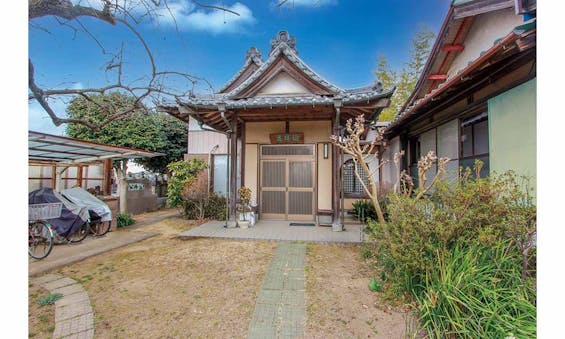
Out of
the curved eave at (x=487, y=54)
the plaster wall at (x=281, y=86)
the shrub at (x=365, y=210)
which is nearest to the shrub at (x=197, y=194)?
the plaster wall at (x=281, y=86)

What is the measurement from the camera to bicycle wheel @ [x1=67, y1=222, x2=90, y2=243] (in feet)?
18.0

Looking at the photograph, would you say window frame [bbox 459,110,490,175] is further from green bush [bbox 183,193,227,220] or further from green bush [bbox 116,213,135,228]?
green bush [bbox 116,213,135,228]

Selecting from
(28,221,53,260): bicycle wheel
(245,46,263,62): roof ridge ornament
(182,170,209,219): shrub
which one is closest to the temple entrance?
(182,170,209,219): shrub

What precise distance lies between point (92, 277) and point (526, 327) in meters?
5.50

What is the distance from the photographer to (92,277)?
3615mm

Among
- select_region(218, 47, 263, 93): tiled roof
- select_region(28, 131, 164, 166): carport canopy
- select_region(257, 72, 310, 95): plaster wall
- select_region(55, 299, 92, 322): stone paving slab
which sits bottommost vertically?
select_region(55, 299, 92, 322): stone paving slab

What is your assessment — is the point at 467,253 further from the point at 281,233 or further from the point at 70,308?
the point at 70,308

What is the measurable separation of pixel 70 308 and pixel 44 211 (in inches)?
131

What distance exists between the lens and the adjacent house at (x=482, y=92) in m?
2.80

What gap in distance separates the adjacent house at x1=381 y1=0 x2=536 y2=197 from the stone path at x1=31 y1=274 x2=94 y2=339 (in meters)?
5.55

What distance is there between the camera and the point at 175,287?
3234mm

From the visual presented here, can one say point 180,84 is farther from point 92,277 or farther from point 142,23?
point 92,277
